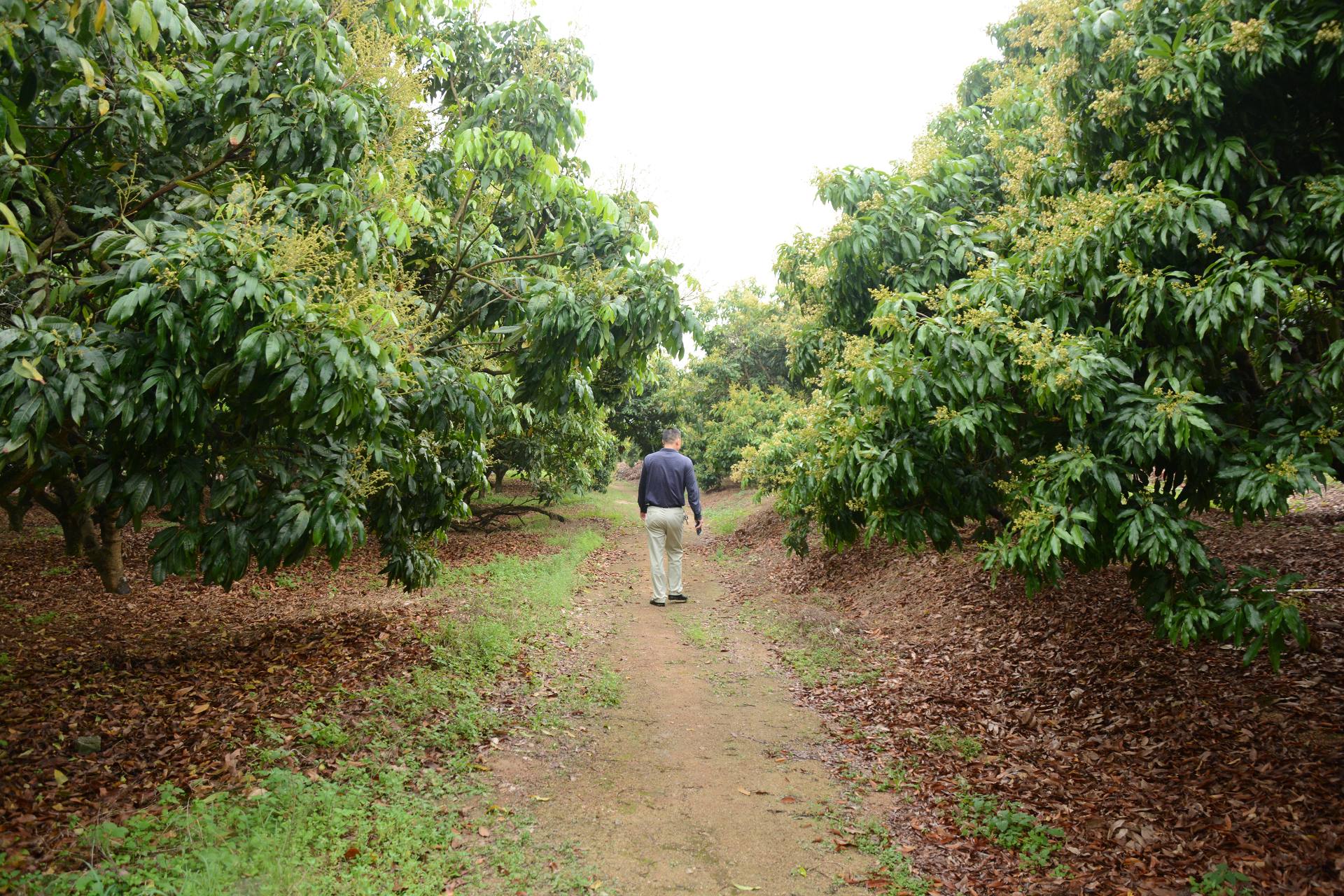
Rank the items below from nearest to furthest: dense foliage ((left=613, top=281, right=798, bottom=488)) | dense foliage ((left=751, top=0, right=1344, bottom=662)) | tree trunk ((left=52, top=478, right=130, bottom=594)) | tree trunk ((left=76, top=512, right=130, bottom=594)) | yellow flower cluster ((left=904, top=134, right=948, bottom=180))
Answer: dense foliage ((left=751, top=0, right=1344, bottom=662)) < yellow flower cluster ((left=904, top=134, right=948, bottom=180)) < tree trunk ((left=52, top=478, right=130, bottom=594)) < tree trunk ((left=76, top=512, right=130, bottom=594)) < dense foliage ((left=613, top=281, right=798, bottom=488))

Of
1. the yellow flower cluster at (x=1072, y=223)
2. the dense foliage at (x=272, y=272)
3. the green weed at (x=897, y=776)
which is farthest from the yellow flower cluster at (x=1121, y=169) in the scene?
the green weed at (x=897, y=776)

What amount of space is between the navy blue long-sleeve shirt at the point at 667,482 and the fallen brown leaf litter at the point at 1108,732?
7.46ft

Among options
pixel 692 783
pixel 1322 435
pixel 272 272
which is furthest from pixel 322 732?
pixel 1322 435

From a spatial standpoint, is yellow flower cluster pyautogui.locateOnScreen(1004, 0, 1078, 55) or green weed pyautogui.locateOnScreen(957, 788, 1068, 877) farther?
yellow flower cluster pyautogui.locateOnScreen(1004, 0, 1078, 55)

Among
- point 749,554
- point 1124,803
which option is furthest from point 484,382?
point 749,554

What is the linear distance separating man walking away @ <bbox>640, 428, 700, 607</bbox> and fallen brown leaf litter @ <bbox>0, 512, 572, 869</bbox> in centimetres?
264

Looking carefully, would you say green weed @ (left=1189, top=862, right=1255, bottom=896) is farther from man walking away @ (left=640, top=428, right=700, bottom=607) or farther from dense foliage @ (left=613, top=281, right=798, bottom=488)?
dense foliage @ (left=613, top=281, right=798, bottom=488)

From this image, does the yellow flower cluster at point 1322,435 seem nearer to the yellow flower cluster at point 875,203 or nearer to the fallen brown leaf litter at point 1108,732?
the fallen brown leaf litter at point 1108,732

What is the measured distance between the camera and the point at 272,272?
3984 mm

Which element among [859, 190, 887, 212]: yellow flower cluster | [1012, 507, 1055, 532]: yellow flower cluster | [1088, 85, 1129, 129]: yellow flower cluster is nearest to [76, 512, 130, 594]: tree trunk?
[859, 190, 887, 212]: yellow flower cluster

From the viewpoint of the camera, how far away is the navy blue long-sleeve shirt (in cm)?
991

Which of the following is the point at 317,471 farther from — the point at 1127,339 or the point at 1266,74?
the point at 1266,74

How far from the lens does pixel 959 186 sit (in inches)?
286

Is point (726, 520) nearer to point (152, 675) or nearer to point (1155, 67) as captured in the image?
point (152, 675)
